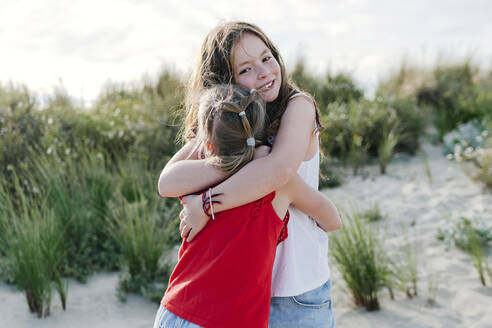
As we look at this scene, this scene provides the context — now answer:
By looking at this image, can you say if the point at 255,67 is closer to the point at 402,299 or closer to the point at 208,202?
the point at 208,202

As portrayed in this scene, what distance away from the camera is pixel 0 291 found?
133 inches

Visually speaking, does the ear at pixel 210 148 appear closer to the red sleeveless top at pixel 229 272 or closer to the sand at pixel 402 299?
the red sleeveless top at pixel 229 272

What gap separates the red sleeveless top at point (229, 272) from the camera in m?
1.37

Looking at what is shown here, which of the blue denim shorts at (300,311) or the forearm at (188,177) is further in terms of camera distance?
the blue denim shorts at (300,311)

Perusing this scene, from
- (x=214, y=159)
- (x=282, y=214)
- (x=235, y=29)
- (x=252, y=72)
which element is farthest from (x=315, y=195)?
(x=235, y=29)

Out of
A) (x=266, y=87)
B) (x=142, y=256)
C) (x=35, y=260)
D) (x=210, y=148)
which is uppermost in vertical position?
(x=266, y=87)

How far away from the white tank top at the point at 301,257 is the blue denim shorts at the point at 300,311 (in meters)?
0.03

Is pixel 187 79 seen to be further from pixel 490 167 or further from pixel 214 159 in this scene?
pixel 490 167

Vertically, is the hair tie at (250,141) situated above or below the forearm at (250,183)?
above

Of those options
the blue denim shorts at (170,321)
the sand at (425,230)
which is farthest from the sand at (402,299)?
the blue denim shorts at (170,321)

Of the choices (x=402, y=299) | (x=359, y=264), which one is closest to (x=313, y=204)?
(x=359, y=264)

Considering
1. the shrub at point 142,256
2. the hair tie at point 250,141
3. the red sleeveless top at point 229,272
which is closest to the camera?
the red sleeveless top at point 229,272

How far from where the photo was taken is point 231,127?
4.80ft

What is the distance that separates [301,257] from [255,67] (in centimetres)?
81
